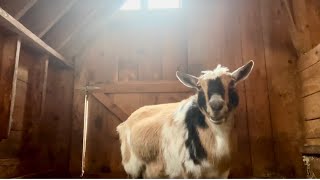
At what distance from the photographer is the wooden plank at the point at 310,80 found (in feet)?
12.3

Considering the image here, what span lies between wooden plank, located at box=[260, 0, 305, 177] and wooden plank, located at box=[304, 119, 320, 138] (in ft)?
0.79

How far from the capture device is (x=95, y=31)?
4867 millimetres

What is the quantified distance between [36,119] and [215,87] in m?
2.22

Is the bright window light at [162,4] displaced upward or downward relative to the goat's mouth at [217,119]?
upward

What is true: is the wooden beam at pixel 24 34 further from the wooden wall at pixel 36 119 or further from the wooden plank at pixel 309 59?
the wooden plank at pixel 309 59

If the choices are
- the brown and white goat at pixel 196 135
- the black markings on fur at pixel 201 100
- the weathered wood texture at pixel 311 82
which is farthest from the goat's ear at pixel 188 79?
the weathered wood texture at pixel 311 82

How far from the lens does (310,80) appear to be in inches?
155

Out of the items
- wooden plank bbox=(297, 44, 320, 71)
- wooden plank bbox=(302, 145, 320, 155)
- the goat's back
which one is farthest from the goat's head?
wooden plank bbox=(297, 44, 320, 71)

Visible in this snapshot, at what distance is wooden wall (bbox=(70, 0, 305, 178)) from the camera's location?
4344 millimetres

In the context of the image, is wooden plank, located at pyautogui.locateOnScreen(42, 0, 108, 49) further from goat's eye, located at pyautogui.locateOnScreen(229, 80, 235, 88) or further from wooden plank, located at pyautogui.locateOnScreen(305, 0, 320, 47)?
wooden plank, located at pyautogui.locateOnScreen(305, 0, 320, 47)

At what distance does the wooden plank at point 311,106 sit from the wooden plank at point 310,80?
6cm

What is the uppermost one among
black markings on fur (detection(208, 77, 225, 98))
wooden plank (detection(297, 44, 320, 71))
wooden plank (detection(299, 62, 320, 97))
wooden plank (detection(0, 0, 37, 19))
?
wooden plank (detection(0, 0, 37, 19))

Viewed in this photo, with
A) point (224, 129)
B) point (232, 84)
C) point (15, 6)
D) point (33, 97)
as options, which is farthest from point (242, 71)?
point (33, 97)

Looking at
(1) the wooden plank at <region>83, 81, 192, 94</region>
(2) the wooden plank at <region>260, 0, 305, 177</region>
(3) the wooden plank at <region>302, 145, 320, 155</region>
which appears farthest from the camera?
(1) the wooden plank at <region>83, 81, 192, 94</region>
